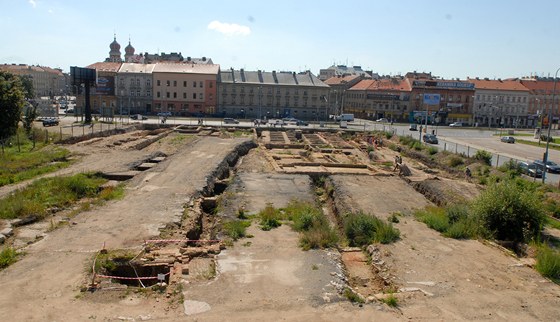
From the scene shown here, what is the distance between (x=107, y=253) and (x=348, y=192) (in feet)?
50.1

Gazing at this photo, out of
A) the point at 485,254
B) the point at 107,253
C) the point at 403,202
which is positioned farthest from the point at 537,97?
the point at 107,253

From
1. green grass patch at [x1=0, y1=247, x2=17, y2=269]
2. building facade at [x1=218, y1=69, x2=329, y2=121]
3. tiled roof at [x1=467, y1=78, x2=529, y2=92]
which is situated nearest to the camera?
green grass patch at [x1=0, y1=247, x2=17, y2=269]

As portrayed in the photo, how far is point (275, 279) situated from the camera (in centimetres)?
1427

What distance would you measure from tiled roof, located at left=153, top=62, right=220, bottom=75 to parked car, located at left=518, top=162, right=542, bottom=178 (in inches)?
2392

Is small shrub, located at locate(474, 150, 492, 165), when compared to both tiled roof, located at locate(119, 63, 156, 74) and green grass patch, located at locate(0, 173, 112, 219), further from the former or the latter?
tiled roof, located at locate(119, 63, 156, 74)

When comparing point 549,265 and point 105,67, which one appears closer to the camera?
point 549,265

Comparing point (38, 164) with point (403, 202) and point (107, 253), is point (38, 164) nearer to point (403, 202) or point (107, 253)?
point (107, 253)

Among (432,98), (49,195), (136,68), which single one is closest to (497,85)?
(432,98)

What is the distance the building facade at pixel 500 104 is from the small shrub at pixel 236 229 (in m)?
91.0

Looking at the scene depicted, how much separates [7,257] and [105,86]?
248ft

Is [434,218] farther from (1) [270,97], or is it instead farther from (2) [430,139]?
(1) [270,97]

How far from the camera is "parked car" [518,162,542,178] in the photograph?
122 ft

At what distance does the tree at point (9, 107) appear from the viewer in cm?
3588

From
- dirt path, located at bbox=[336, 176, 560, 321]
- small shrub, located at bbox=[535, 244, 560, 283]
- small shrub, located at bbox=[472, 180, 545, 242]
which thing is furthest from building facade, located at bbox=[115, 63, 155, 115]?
small shrub, located at bbox=[535, 244, 560, 283]
